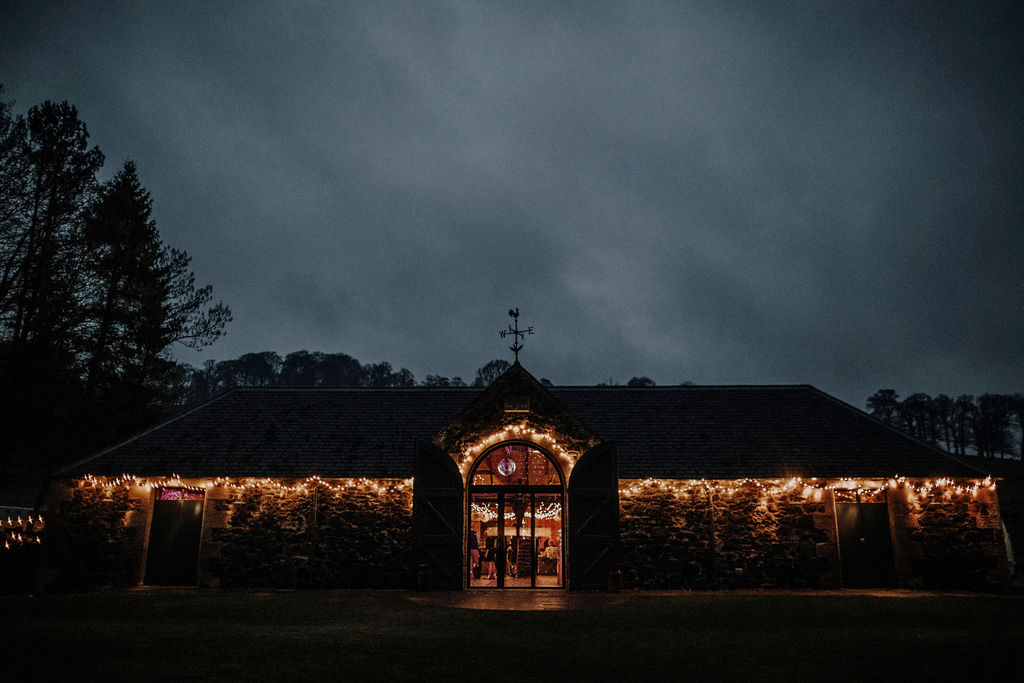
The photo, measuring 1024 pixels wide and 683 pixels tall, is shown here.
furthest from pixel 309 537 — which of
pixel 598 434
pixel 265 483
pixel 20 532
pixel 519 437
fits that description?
pixel 598 434

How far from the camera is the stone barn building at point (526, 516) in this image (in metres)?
14.1

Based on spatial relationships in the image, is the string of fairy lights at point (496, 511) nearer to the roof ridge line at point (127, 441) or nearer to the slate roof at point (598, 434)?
the slate roof at point (598, 434)

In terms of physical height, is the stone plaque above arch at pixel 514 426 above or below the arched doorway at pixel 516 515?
above

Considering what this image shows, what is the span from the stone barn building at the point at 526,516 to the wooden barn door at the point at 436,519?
3 cm

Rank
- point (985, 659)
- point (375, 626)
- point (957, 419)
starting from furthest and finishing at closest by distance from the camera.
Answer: point (957, 419) → point (375, 626) → point (985, 659)

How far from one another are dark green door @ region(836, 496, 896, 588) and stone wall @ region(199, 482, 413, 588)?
36.8ft

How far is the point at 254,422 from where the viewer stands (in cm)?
1738

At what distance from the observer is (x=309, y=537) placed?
1464 centimetres

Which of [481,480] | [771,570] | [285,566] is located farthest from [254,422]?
[771,570]

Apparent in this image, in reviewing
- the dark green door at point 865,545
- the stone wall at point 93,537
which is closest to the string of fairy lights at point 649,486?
the stone wall at point 93,537

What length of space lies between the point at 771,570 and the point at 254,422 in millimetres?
15178

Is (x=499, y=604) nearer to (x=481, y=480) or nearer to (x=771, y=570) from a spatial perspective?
(x=481, y=480)

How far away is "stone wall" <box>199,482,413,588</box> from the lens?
47.4ft

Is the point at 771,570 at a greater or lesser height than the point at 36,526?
lesser
